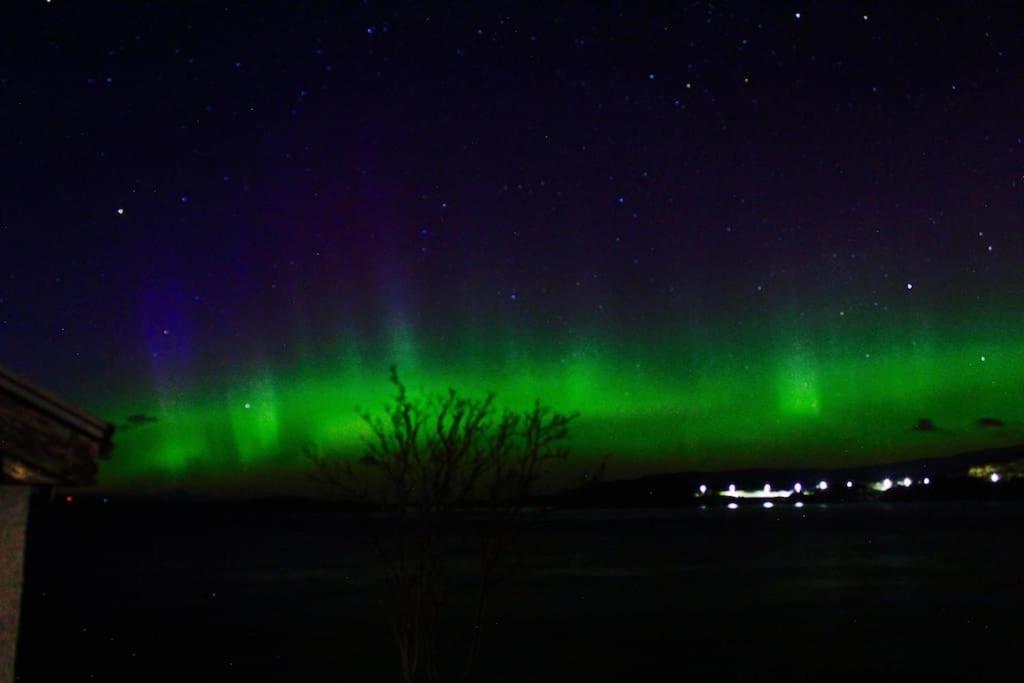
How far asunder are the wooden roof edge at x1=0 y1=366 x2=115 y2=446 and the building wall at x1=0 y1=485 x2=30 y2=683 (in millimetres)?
393

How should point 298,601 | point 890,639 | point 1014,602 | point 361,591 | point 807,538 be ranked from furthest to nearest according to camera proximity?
point 807,538, point 361,591, point 298,601, point 1014,602, point 890,639

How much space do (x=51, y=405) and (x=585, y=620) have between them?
2800 centimetres

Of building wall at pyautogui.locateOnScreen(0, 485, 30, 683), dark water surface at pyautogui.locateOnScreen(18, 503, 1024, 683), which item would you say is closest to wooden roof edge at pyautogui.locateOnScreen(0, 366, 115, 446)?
building wall at pyautogui.locateOnScreen(0, 485, 30, 683)

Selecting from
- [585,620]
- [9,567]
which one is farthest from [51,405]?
[585,620]

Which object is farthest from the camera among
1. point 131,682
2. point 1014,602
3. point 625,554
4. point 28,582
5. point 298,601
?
point 625,554

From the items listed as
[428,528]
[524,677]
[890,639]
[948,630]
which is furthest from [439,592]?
[948,630]

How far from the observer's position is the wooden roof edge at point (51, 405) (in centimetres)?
497

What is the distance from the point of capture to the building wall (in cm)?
492

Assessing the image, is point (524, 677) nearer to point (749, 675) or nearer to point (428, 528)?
point (749, 675)

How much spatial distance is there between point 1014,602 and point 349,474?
31639 millimetres

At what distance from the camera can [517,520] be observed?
9.65 meters

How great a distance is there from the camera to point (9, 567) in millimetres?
4949

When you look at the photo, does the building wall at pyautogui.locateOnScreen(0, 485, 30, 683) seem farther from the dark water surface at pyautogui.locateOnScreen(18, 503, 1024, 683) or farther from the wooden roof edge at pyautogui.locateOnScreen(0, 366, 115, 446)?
the dark water surface at pyautogui.locateOnScreen(18, 503, 1024, 683)

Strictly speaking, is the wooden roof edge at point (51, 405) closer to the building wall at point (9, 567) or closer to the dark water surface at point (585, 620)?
the building wall at point (9, 567)
